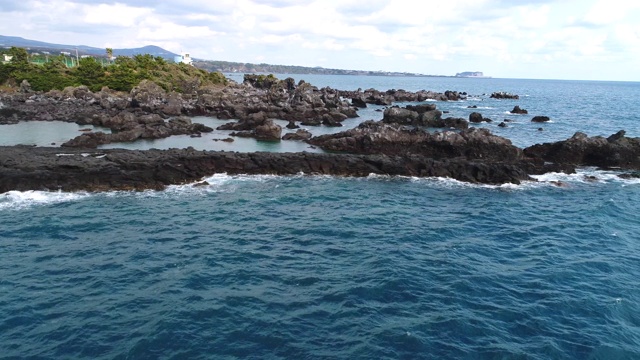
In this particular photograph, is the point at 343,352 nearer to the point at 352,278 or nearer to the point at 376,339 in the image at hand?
the point at 376,339

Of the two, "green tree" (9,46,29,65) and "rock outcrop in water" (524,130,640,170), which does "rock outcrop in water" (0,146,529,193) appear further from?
"green tree" (9,46,29,65)

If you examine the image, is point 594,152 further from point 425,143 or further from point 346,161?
point 346,161

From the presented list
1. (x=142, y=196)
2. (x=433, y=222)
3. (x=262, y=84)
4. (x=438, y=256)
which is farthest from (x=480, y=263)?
(x=262, y=84)

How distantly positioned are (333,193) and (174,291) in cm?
2085

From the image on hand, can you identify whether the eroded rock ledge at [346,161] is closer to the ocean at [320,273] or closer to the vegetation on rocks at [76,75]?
the ocean at [320,273]

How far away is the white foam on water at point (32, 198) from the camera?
35.2 m

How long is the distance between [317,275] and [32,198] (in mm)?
27522

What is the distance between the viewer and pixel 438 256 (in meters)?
28.0

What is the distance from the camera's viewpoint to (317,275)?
2509 cm

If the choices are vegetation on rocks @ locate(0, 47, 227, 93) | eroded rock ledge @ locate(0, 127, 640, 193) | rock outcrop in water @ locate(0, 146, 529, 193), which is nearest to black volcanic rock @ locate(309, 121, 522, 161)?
eroded rock ledge @ locate(0, 127, 640, 193)

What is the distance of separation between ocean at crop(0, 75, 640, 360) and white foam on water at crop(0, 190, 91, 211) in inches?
6.4

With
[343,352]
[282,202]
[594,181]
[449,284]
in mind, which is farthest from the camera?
[594,181]

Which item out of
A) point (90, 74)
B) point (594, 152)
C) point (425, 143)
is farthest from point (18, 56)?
point (594, 152)

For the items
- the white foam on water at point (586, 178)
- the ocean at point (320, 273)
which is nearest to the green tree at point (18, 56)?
the ocean at point (320, 273)
